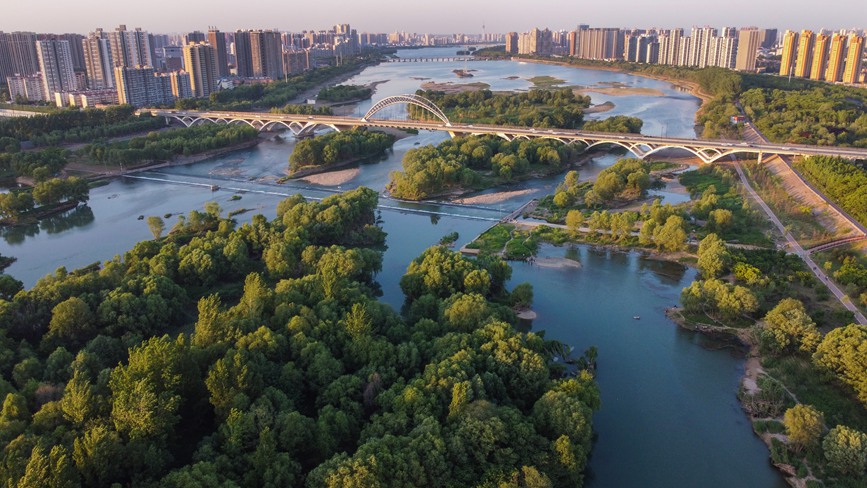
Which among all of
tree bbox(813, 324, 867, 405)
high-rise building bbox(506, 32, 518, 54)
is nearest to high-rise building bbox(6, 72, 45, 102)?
tree bbox(813, 324, 867, 405)

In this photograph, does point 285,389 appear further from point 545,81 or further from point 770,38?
point 770,38

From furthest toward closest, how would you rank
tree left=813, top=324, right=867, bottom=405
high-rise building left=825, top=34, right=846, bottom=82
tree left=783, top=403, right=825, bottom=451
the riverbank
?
high-rise building left=825, top=34, right=846, bottom=82 < the riverbank < tree left=813, top=324, right=867, bottom=405 < tree left=783, top=403, right=825, bottom=451

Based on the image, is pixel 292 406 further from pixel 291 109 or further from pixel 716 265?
pixel 291 109

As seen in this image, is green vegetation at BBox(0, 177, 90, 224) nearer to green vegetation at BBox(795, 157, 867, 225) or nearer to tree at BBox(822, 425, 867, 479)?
tree at BBox(822, 425, 867, 479)

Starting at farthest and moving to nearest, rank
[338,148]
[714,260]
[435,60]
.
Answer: [435,60]
[338,148]
[714,260]

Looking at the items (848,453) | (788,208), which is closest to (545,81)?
(788,208)
